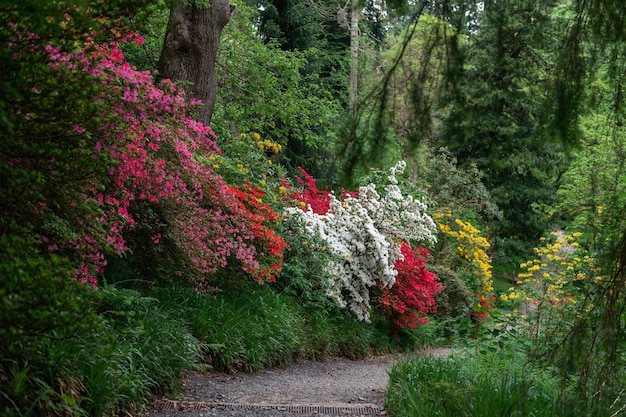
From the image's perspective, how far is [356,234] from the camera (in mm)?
9430

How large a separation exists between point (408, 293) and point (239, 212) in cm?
418

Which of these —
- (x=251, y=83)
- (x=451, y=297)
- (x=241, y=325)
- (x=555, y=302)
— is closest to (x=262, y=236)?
(x=241, y=325)

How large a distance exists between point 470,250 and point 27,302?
1292 centimetres

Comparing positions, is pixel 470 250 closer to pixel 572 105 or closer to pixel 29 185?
pixel 572 105

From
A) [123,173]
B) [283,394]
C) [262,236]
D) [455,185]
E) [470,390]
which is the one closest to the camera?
[470,390]

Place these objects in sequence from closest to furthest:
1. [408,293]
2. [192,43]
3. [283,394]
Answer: [283,394], [192,43], [408,293]

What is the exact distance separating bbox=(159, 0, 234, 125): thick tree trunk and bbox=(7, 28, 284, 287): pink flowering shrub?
1.53m

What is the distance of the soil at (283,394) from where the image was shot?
4566mm

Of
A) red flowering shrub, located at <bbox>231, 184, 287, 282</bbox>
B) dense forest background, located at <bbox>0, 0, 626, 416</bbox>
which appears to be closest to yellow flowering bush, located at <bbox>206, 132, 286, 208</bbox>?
dense forest background, located at <bbox>0, 0, 626, 416</bbox>

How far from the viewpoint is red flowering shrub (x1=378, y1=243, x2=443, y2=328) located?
→ 9.84m

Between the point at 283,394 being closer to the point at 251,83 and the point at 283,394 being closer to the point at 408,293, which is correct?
the point at 408,293

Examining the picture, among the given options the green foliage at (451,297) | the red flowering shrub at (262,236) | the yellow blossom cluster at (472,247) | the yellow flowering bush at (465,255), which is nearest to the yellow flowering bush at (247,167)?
the red flowering shrub at (262,236)

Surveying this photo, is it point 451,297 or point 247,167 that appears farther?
point 451,297

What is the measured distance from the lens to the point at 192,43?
785 cm
